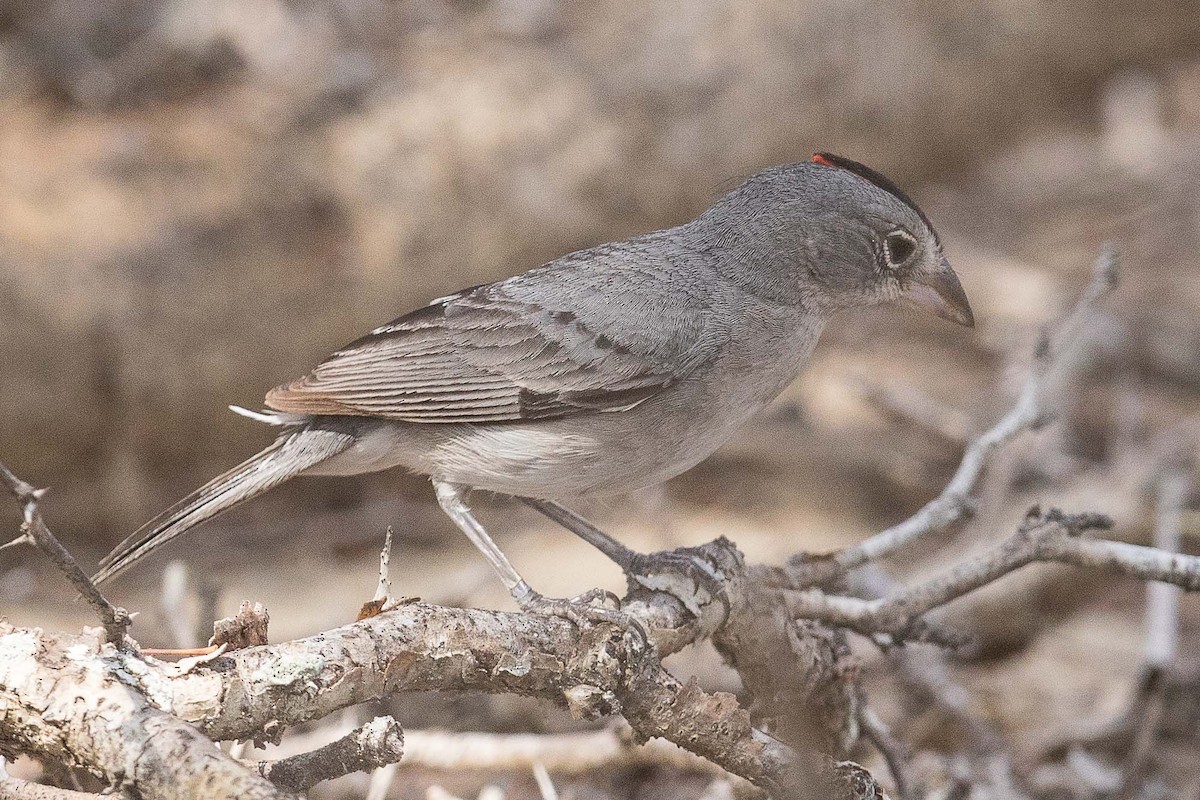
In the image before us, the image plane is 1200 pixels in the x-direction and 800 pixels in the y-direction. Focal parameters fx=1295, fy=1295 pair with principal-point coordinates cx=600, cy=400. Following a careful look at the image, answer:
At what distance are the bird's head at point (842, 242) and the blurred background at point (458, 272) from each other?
1924 mm

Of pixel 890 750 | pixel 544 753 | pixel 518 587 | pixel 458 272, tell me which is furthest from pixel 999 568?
pixel 458 272

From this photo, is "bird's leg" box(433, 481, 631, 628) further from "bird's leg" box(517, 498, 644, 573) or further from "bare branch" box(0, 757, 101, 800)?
"bare branch" box(0, 757, 101, 800)

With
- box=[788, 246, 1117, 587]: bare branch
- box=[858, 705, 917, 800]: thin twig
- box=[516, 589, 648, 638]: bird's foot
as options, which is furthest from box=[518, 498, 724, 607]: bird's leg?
box=[858, 705, 917, 800]: thin twig

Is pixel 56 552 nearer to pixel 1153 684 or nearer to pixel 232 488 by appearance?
pixel 232 488

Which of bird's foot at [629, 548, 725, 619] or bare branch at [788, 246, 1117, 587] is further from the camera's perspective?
bare branch at [788, 246, 1117, 587]

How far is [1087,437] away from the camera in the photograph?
747cm

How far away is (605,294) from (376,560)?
3232 millimetres

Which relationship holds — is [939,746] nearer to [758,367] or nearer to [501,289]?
[758,367]

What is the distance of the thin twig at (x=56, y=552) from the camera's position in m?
2.19

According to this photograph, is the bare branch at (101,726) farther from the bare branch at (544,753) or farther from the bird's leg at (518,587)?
the bare branch at (544,753)

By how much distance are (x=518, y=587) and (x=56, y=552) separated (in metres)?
1.74

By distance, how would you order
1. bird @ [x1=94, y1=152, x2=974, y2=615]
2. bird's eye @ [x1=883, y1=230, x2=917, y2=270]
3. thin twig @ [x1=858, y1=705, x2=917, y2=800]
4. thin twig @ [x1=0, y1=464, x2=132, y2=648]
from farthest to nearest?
bird's eye @ [x1=883, y1=230, x2=917, y2=270] → thin twig @ [x1=858, y1=705, x2=917, y2=800] → bird @ [x1=94, y1=152, x2=974, y2=615] → thin twig @ [x1=0, y1=464, x2=132, y2=648]

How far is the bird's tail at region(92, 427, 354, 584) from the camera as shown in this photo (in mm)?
3555

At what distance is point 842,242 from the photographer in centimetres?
425
